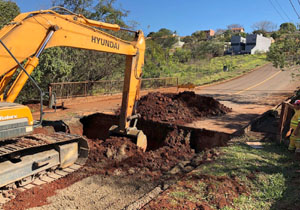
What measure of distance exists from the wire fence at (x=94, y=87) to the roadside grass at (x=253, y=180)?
7.78 m

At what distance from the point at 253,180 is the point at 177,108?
6.33m

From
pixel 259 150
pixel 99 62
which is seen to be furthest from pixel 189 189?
pixel 99 62

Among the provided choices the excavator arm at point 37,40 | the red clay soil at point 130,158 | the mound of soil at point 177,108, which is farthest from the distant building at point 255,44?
the excavator arm at point 37,40

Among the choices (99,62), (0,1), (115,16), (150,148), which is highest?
(115,16)

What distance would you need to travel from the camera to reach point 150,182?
584 centimetres

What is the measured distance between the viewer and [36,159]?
4992 millimetres

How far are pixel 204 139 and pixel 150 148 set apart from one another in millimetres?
2181

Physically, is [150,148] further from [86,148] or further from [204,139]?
[86,148]

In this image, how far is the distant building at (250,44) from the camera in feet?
227

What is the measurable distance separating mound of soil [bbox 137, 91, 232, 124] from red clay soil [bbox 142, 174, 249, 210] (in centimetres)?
508

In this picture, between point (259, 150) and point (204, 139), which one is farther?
point (204, 139)

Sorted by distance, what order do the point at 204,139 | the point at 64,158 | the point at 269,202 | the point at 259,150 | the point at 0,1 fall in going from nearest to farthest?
the point at 269,202 → the point at 64,158 → the point at 259,150 → the point at 204,139 → the point at 0,1

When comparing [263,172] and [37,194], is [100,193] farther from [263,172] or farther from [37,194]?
[263,172]

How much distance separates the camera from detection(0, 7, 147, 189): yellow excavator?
4266 millimetres
